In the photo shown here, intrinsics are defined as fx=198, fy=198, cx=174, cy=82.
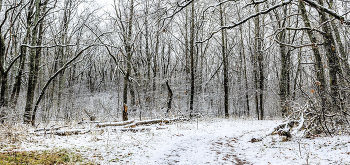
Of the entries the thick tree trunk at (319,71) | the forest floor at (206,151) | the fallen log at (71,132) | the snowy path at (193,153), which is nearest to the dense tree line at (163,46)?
the thick tree trunk at (319,71)

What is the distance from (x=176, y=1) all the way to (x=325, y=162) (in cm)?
511

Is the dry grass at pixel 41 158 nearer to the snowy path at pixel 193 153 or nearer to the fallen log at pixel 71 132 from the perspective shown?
the snowy path at pixel 193 153

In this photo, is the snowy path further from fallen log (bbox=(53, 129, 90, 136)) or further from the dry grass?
fallen log (bbox=(53, 129, 90, 136))

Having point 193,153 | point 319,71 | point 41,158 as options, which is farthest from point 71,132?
point 319,71

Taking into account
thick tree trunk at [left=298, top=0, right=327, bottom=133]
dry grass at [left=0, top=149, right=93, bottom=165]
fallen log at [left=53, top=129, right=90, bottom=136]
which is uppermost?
thick tree trunk at [left=298, top=0, right=327, bottom=133]

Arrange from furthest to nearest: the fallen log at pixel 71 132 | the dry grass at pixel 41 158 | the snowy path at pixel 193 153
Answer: the fallen log at pixel 71 132 → the snowy path at pixel 193 153 → the dry grass at pixel 41 158

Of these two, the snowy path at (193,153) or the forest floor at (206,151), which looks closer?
the forest floor at (206,151)

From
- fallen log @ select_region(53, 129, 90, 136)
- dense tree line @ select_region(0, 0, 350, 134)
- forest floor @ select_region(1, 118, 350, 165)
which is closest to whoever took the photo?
forest floor @ select_region(1, 118, 350, 165)

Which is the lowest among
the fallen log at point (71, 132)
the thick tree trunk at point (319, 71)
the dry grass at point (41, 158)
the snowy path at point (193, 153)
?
the snowy path at point (193, 153)

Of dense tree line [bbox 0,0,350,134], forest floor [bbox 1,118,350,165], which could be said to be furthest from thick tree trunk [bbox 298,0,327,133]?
forest floor [bbox 1,118,350,165]

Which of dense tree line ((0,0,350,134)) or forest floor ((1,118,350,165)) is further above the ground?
dense tree line ((0,0,350,134))

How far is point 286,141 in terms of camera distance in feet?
21.7

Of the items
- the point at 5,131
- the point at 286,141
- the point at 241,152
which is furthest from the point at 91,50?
the point at 286,141

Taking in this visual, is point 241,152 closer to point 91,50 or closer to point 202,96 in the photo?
point 91,50
